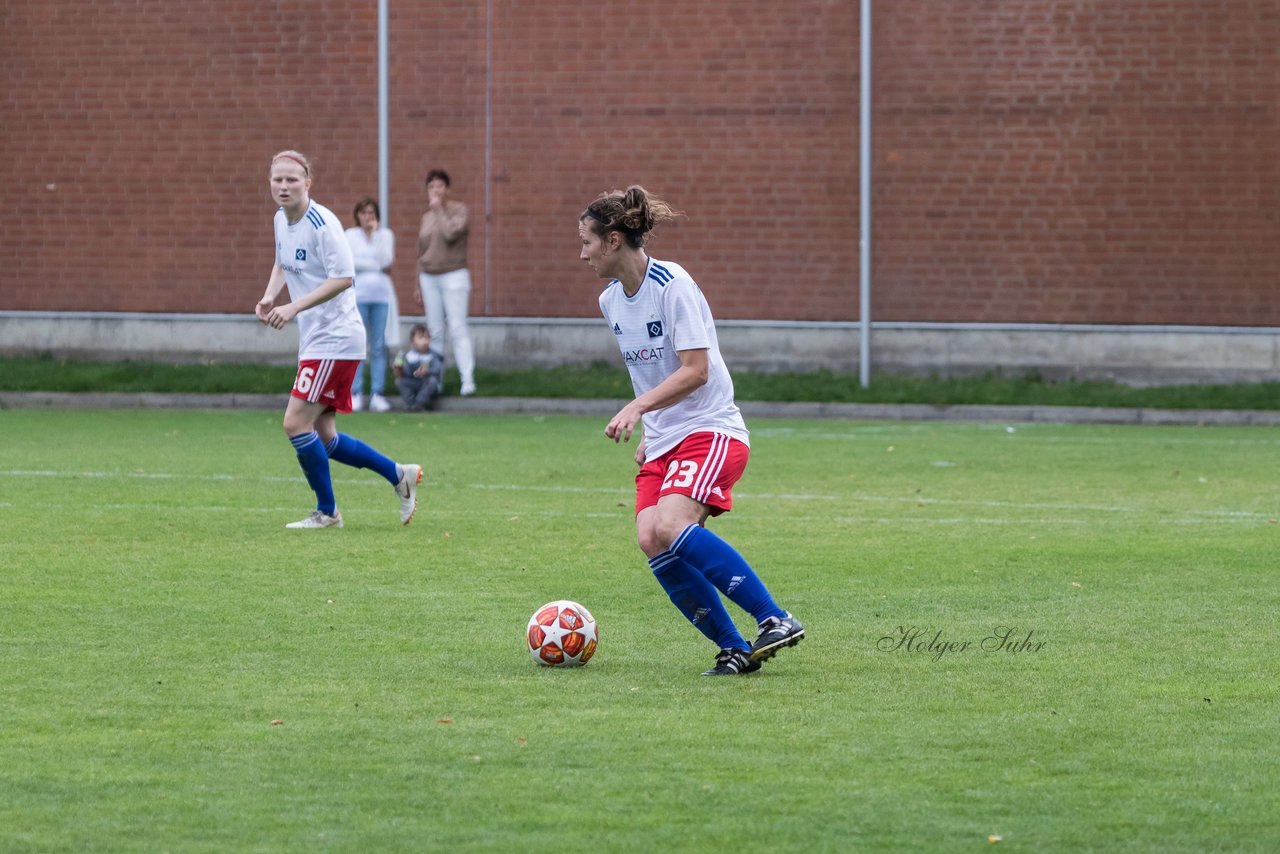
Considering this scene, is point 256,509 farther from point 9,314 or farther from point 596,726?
point 9,314

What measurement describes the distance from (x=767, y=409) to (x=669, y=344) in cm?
1342

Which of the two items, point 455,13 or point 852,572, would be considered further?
point 455,13

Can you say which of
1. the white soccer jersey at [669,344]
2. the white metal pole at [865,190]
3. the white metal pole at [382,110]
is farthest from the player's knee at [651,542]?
the white metal pole at [382,110]

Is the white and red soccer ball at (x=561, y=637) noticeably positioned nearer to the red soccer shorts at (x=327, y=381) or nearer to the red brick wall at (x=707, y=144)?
the red soccer shorts at (x=327, y=381)

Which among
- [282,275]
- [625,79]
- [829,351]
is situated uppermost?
[625,79]

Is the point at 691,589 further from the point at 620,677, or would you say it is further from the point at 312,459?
the point at 312,459

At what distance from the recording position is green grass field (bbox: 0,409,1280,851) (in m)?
5.12

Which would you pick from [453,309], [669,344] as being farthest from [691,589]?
[453,309]

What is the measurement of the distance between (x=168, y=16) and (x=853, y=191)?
8134 mm

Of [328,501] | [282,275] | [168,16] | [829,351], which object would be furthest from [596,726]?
[168,16]

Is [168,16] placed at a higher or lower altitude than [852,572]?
higher

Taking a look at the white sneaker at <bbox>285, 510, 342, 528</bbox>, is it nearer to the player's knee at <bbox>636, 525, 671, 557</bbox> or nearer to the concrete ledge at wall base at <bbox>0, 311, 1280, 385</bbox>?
the player's knee at <bbox>636, 525, 671, 557</bbox>

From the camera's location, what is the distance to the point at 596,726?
20.2 ft

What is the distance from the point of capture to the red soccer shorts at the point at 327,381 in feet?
37.6
